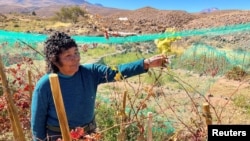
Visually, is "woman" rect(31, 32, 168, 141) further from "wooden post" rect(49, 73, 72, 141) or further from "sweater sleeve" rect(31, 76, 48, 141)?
"wooden post" rect(49, 73, 72, 141)

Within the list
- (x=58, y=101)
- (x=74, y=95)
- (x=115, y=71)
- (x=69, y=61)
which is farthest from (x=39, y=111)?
(x=58, y=101)

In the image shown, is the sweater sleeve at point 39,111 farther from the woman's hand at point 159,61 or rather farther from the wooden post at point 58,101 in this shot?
the wooden post at point 58,101

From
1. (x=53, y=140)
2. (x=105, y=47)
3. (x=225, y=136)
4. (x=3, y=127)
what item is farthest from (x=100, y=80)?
(x=105, y=47)

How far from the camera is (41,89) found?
2328 millimetres

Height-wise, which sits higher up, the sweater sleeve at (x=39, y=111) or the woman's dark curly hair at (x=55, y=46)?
the woman's dark curly hair at (x=55, y=46)

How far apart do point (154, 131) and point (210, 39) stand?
12.5 m

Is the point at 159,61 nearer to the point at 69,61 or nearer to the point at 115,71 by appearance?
the point at 115,71

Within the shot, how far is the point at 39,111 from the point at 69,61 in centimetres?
32

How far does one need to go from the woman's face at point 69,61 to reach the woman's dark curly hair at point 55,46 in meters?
0.02

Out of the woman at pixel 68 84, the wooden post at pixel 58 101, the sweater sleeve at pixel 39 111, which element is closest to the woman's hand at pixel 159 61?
the woman at pixel 68 84

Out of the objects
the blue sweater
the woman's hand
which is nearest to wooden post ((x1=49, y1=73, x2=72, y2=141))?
the woman's hand

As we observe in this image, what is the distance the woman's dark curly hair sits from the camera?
7.73ft

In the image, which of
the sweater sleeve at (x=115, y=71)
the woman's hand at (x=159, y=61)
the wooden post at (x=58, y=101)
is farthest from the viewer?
the sweater sleeve at (x=115, y=71)

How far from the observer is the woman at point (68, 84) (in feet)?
7.68
